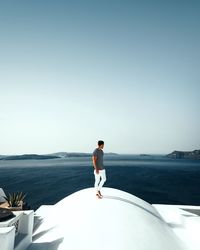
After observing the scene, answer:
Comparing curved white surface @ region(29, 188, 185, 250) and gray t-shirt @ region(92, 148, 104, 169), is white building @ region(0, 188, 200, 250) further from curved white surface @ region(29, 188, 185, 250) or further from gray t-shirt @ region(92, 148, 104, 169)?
gray t-shirt @ region(92, 148, 104, 169)

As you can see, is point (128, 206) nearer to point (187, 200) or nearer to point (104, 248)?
point (104, 248)

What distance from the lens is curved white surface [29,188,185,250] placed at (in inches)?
378

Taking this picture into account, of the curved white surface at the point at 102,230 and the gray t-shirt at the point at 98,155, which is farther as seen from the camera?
the gray t-shirt at the point at 98,155

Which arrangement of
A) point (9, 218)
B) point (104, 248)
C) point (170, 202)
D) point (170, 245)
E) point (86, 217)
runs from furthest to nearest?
point (170, 202)
point (86, 217)
point (170, 245)
point (104, 248)
point (9, 218)

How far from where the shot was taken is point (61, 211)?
13828 millimetres

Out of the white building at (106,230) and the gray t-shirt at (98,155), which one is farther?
the gray t-shirt at (98,155)

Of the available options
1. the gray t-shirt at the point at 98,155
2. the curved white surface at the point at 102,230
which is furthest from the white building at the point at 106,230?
the gray t-shirt at the point at 98,155

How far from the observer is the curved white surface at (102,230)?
9602 mm

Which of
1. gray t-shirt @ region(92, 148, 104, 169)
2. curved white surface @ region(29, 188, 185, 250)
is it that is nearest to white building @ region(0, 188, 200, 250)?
curved white surface @ region(29, 188, 185, 250)

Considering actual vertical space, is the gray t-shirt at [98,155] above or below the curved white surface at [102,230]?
above

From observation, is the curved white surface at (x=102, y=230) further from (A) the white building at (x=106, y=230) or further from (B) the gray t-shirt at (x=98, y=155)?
(B) the gray t-shirt at (x=98, y=155)

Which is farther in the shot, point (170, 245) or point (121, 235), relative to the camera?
point (170, 245)

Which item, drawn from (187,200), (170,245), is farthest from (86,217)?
(187,200)

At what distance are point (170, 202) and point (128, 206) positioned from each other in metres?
48.7
